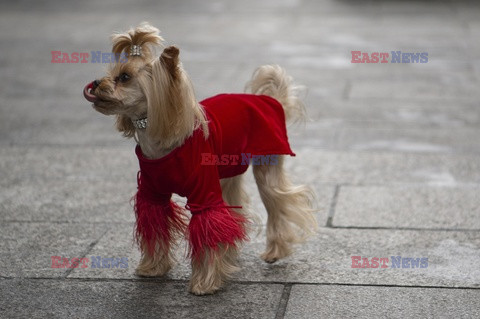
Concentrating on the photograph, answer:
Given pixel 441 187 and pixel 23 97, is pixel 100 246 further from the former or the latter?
pixel 23 97

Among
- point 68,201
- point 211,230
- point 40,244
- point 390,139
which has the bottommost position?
point 390,139

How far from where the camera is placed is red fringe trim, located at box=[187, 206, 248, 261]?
4.51m

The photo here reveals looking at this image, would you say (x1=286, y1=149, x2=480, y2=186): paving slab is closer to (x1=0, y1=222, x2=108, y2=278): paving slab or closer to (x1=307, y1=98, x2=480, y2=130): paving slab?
(x1=307, y1=98, x2=480, y2=130): paving slab

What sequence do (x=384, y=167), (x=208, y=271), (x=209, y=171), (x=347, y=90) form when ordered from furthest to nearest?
(x=347, y=90), (x=384, y=167), (x=208, y=271), (x=209, y=171)

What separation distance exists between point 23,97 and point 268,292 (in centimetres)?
583

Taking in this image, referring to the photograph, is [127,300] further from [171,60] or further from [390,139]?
[390,139]

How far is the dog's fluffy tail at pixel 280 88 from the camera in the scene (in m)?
5.27

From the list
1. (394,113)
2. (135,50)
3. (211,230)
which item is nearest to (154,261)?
(211,230)

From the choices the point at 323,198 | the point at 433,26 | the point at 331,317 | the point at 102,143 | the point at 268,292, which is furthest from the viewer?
the point at 433,26

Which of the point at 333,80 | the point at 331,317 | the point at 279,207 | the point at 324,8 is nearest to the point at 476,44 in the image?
the point at 333,80

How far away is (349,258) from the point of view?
5.12 meters

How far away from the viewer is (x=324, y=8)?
48.4 feet

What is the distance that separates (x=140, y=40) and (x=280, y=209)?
4.87ft

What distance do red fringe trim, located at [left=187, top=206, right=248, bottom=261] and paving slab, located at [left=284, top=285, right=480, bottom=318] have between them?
1.67 ft
